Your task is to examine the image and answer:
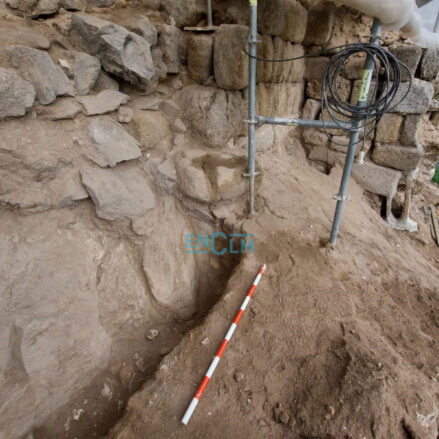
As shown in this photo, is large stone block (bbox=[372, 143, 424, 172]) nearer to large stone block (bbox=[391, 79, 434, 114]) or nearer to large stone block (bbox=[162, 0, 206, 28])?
large stone block (bbox=[391, 79, 434, 114])

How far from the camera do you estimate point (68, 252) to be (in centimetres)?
173

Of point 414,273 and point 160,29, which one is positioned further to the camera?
point 414,273

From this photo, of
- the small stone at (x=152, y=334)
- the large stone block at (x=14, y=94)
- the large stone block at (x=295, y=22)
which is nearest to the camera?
the large stone block at (x=14, y=94)

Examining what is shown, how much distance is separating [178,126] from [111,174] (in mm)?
787

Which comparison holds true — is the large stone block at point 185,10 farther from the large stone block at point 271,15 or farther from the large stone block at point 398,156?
the large stone block at point 398,156

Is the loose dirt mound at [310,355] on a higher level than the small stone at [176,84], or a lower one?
lower

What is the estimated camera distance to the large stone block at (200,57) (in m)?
2.19

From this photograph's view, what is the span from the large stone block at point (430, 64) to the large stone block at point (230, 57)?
6.56ft

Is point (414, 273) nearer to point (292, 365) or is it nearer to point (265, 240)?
point (265, 240)

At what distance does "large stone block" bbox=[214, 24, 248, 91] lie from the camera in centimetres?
212

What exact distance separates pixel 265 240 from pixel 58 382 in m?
1.74

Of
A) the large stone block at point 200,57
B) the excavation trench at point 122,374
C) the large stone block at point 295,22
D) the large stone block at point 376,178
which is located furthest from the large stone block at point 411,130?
the excavation trench at point 122,374

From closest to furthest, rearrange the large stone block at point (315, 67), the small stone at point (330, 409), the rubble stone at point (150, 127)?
1. the small stone at point (330, 409)
2. the rubble stone at point (150, 127)
3. the large stone block at point (315, 67)

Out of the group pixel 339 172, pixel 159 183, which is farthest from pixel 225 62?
pixel 339 172
